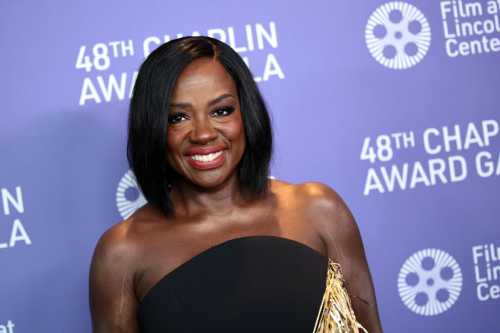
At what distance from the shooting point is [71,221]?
75.3 inches

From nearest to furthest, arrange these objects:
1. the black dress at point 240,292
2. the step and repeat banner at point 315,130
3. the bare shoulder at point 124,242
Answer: the black dress at point 240,292 → the bare shoulder at point 124,242 → the step and repeat banner at point 315,130

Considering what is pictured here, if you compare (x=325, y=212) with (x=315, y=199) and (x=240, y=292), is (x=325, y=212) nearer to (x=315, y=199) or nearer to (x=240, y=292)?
(x=315, y=199)

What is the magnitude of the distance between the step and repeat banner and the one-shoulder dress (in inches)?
20.3

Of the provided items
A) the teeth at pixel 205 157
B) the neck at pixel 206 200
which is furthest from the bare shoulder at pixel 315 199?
the teeth at pixel 205 157

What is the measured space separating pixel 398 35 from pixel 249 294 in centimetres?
93

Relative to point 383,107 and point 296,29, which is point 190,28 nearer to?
point 296,29

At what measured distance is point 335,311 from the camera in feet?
4.82

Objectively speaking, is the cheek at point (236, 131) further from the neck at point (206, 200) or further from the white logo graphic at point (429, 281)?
the white logo graphic at point (429, 281)

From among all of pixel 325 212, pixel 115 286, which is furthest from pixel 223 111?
pixel 115 286

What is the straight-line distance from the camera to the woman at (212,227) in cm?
146

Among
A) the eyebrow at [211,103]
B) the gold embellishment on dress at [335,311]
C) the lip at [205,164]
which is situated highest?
the eyebrow at [211,103]

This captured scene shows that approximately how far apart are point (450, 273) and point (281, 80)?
2.40ft

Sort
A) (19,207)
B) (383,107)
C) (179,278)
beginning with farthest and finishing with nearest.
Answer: (383,107)
(19,207)
(179,278)

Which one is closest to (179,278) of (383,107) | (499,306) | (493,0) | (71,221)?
(71,221)
